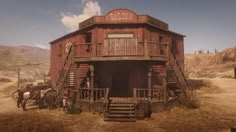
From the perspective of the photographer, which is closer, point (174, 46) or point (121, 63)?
point (121, 63)

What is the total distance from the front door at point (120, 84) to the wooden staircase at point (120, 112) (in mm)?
4244

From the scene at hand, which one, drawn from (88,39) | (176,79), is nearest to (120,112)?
(176,79)

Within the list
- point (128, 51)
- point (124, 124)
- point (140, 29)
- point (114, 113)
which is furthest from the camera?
point (140, 29)

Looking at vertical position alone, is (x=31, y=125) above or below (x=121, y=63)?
below

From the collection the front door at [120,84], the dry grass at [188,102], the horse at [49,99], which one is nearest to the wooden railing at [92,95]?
the horse at [49,99]

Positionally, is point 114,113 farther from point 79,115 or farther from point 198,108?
point 198,108

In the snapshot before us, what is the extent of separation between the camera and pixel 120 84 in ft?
55.2

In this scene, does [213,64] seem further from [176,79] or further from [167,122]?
[167,122]

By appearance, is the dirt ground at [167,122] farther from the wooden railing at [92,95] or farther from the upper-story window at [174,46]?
the upper-story window at [174,46]

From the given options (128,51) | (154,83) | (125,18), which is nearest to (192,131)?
(128,51)

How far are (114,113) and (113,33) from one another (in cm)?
693

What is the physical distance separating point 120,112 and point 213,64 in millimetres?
66754

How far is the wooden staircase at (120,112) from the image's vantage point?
11.2m

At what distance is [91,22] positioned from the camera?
17031 millimetres
